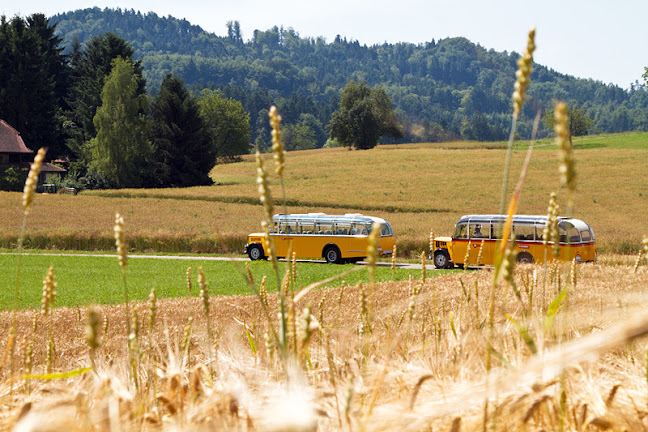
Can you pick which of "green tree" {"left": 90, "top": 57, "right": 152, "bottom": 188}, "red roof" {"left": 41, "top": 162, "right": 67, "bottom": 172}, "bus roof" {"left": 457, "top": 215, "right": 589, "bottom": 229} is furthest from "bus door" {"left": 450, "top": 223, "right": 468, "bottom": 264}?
"red roof" {"left": 41, "top": 162, "right": 67, "bottom": 172}

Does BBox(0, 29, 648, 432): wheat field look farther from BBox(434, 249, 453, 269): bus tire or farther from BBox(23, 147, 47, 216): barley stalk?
BBox(434, 249, 453, 269): bus tire

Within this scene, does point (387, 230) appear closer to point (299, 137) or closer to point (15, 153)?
point (15, 153)

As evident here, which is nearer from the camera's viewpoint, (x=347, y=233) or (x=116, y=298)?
(x=116, y=298)

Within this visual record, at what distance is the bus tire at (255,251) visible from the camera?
28562mm

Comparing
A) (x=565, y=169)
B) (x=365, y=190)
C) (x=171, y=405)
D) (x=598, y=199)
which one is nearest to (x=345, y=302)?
(x=171, y=405)

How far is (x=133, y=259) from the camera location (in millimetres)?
27922

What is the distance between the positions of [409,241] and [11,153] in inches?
2020

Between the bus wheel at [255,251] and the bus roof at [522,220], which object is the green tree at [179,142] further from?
the bus roof at [522,220]

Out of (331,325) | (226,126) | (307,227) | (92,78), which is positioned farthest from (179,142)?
(331,325)

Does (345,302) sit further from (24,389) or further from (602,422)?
(602,422)

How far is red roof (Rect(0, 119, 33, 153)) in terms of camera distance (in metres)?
63.8

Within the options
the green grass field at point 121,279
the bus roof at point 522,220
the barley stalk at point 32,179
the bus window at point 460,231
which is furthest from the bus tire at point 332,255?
the barley stalk at point 32,179

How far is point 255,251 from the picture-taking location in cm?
2867

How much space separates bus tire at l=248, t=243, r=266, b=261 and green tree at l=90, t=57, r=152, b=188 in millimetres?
38589
